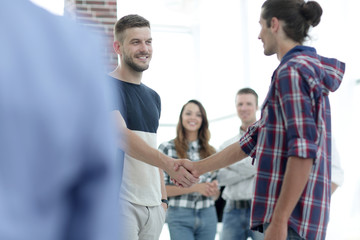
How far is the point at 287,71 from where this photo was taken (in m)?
1.70

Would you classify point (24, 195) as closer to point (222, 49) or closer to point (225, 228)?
point (225, 228)

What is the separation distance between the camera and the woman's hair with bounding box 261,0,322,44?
1.85 meters

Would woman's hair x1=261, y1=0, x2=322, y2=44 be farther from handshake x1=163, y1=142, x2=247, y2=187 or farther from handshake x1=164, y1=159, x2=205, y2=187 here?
handshake x1=164, y1=159, x2=205, y2=187

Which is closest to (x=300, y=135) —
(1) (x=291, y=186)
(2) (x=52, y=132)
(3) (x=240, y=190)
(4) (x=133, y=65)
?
(1) (x=291, y=186)

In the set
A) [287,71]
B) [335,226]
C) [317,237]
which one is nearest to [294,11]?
[287,71]

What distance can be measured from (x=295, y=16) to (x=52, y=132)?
162 cm

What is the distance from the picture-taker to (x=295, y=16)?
6.08 feet

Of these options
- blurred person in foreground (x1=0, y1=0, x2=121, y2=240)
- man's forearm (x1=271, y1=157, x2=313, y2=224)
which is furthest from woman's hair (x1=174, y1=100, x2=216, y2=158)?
blurred person in foreground (x1=0, y1=0, x2=121, y2=240)

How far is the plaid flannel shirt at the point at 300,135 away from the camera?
1.67m

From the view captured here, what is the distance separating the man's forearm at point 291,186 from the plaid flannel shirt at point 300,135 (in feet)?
0.11

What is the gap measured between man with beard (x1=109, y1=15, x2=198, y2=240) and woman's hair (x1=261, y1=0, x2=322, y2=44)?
32.9 inches

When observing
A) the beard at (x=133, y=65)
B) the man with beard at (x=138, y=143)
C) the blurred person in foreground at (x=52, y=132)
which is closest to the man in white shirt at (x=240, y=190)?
the man with beard at (x=138, y=143)

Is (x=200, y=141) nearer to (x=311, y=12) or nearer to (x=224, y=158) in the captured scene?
(x=224, y=158)

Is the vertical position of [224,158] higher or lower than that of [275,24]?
lower
